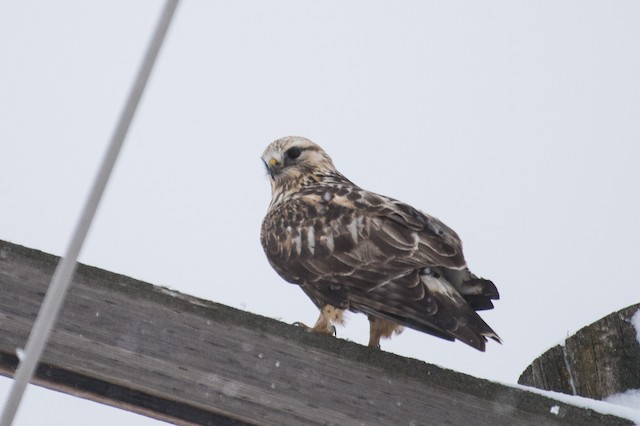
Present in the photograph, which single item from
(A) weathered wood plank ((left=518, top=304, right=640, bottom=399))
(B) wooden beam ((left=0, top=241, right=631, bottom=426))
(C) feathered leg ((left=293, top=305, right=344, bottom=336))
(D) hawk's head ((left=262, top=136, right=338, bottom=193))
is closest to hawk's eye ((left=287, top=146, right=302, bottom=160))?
(D) hawk's head ((left=262, top=136, right=338, bottom=193))

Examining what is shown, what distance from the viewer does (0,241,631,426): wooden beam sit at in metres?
A: 2.88

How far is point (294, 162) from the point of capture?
250 inches

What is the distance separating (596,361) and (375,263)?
5.09 ft

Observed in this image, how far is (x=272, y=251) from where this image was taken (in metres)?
5.32

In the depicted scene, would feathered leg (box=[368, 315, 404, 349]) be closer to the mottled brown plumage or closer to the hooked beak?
the mottled brown plumage

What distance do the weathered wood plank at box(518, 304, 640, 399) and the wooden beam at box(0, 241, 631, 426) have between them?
0.46 metres

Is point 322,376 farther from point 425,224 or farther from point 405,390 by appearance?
point 425,224

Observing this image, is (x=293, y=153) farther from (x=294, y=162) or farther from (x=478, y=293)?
(x=478, y=293)

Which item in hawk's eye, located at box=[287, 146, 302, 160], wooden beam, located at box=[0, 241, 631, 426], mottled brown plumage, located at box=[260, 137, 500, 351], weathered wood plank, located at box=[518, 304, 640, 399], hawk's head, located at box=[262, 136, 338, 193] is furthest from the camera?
hawk's eye, located at box=[287, 146, 302, 160]

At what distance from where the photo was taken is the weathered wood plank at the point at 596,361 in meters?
3.38

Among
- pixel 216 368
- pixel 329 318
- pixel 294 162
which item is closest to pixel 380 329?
pixel 329 318

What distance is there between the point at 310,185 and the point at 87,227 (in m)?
4.04

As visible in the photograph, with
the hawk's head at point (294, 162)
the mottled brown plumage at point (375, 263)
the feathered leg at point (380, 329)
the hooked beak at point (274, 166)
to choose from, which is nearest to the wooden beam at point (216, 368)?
the mottled brown plumage at point (375, 263)

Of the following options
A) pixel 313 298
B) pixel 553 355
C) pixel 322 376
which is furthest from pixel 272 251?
pixel 322 376
